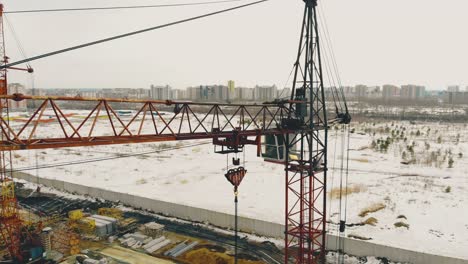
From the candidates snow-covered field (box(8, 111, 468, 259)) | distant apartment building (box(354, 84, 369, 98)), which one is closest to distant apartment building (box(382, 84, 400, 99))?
distant apartment building (box(354, 84, 369, 98))

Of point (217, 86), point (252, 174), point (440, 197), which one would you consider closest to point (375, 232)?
point (440, 197)

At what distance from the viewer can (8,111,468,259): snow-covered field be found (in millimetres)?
19766

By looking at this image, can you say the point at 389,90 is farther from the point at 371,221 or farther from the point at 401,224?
the point at 371,221

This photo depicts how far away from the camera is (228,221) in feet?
67.6

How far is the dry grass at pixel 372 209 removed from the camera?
2191 centimetres

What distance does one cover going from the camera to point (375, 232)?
19.2 meters

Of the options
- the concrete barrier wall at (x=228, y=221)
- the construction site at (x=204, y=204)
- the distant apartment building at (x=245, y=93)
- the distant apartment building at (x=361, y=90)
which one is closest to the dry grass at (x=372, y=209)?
the construction site at (x=204, y=204)

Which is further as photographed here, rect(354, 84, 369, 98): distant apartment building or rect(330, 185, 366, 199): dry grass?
rect(354, 84, 369, 98): distant apartment building

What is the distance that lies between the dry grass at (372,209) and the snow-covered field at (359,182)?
0.27 feet

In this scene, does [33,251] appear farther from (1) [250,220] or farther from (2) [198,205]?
(1) [250,220]

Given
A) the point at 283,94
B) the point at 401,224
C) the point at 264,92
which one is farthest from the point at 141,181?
the point at 264,92

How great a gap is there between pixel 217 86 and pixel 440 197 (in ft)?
472

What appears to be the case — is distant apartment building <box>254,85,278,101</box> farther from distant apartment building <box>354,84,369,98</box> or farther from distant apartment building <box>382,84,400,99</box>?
distant apartment building <box>382,84,400,99</box>

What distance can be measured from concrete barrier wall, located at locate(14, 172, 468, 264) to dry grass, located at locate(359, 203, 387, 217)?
16.3 ft
